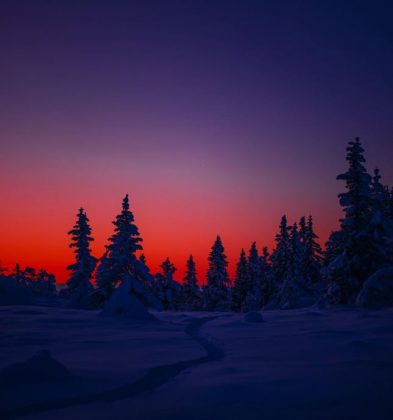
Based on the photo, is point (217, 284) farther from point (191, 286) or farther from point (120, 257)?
point (120, 257)

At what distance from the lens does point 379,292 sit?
55.2 feet

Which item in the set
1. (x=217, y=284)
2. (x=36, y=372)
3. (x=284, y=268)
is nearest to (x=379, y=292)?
(x=36, y=372)

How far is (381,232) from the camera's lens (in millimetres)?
23109

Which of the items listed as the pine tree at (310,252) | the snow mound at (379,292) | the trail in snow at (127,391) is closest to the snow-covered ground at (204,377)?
the trail in snow at (127,391)

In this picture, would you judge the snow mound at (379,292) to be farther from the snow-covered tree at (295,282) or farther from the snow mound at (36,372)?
the snow-covered tree at (295,282)

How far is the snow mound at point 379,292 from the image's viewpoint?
54.7ft

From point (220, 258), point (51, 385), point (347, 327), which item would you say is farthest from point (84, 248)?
point (51, 385)

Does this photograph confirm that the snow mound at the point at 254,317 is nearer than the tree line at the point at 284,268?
Yes

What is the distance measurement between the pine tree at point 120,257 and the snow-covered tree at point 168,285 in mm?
22008

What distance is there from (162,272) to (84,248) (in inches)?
953

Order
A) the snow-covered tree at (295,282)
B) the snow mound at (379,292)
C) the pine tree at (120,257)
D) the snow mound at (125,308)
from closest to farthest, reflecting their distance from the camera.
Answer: the snow mound at (125,308) < the snow mound at (379,292) < the pine tree at (120,257) < the snow-covered tree at (295,282)

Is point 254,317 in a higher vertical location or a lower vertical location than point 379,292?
lower

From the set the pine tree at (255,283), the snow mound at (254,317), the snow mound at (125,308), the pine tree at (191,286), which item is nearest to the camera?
the snow mound at (254,317)

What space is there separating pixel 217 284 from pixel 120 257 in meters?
26.6
